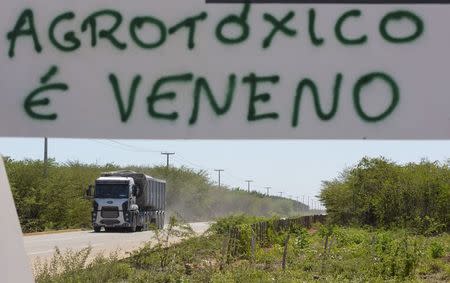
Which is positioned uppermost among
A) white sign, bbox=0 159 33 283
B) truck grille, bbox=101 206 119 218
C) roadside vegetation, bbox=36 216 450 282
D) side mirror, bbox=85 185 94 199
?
side mirror, bbox=85 185 94 199

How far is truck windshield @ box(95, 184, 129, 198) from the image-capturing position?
116 feet

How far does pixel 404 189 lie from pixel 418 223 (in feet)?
7.52

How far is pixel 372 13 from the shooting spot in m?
2.76

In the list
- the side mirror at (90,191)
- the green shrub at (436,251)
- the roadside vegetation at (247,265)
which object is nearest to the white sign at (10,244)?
the roadside vegetation at (247,265)

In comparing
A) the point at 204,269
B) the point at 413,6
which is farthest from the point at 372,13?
the point at 204,269

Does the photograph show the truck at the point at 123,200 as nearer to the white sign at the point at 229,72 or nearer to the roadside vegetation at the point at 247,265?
the roadside vegetation at the point at 247,265

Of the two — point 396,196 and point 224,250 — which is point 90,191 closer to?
point 396,196

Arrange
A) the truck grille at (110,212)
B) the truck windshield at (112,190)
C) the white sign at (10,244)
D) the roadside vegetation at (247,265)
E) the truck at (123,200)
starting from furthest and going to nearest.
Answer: the truck grille at (110,212), the truck at (123,200), the truck windshield at (112,190), the roadside vegetation at (247,265), the white sign at (10,244)

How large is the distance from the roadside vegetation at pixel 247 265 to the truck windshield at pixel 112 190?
1399 centimetres

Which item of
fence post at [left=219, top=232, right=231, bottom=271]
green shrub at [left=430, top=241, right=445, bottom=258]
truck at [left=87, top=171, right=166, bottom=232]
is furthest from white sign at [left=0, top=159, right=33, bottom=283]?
truck at [left=87, top=171, right=166, bottom=232]

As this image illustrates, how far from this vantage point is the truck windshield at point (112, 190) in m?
35.3

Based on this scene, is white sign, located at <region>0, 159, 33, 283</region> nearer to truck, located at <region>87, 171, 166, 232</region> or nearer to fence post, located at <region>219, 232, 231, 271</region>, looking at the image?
fence post, located at <region>219, 232, 231, 271</region>

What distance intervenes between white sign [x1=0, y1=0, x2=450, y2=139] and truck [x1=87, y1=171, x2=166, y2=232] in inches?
1286

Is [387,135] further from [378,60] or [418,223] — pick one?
[418,223]
